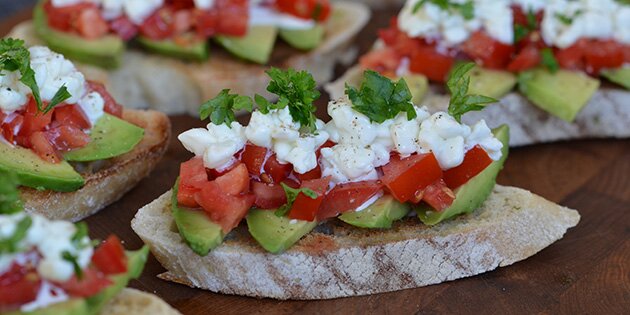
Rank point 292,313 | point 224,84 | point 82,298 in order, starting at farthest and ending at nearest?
point 224,84 → point 292,313 → point 82,298

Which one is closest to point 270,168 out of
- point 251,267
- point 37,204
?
point 251,267

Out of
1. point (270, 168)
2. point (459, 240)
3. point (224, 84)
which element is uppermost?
point (270, 168)

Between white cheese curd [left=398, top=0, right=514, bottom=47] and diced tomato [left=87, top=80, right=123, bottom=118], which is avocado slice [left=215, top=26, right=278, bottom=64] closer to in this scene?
white cheese curd [left=398, top=0, right=514, bottom=47]

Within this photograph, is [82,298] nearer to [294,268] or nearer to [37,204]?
[294,268]

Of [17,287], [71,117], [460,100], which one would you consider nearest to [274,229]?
[460,100]

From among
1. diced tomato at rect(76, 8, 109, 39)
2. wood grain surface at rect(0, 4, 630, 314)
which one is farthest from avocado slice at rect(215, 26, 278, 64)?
wood grain surface at rect(0, 4, 630, 314)

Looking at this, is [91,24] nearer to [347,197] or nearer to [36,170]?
[36,170]
